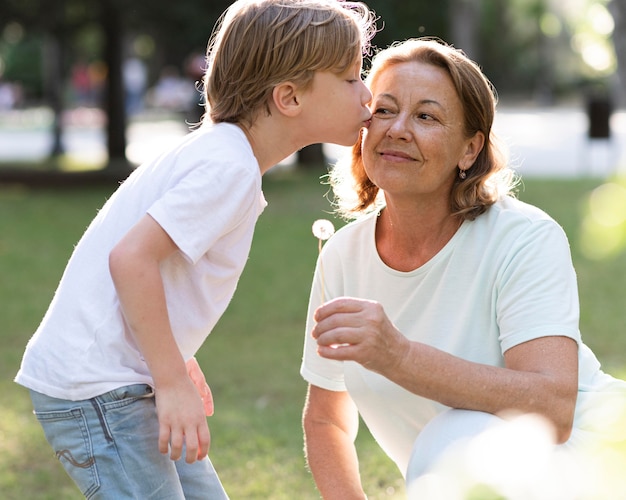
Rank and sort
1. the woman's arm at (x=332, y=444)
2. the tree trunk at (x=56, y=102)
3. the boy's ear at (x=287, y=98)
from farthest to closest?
the tree trunk at (x=56, y=102) < the woman's arm at (x=332, y=444) < the boy's ear at (x=287, y=98)

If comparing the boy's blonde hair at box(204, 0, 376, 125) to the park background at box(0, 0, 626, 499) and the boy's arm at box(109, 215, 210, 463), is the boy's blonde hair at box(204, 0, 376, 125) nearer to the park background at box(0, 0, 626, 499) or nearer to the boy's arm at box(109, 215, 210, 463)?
the boy's arm at box(109, 215, 210, 463)

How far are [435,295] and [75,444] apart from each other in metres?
0.98

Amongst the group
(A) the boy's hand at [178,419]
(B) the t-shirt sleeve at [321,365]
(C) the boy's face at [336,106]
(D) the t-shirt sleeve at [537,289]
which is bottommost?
(B) the t-shirt sleeve at [321,365]

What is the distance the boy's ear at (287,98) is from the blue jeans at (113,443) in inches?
28.0

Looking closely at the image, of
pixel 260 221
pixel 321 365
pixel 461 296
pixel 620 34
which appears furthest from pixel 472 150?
pixel 620 34

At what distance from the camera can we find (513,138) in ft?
38.0

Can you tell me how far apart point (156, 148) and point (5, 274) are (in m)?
11.3

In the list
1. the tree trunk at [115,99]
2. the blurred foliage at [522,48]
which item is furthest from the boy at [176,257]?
the blurred foliage at [522,48]

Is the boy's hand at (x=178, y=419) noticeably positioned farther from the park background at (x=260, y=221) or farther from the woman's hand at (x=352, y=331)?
the park background at (x=260, y=221)

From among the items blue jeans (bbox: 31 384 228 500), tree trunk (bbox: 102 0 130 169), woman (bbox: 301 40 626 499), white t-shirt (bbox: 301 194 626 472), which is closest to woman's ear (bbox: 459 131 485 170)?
woman (bbox: 301 40 626 499)

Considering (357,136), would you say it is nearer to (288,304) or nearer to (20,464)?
(20,464)

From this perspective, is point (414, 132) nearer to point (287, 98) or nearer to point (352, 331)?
point (287, 98)

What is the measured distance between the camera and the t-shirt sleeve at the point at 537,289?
2455 mm

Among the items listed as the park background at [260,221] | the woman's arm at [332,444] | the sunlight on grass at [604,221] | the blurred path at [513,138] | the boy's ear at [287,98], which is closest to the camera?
the boy's ear at [287,98]
